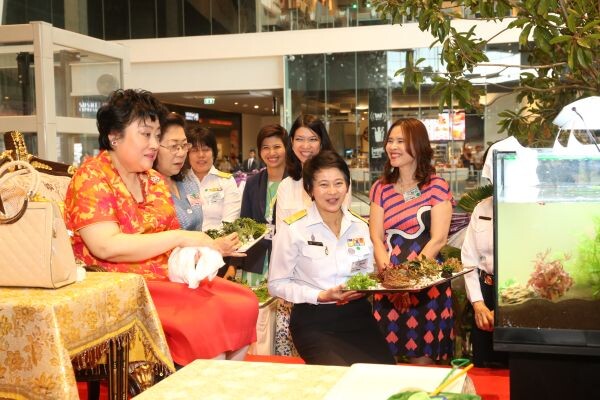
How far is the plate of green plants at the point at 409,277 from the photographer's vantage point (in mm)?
3070

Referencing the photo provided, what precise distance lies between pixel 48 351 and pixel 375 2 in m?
2.81

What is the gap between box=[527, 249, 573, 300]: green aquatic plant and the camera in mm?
1807

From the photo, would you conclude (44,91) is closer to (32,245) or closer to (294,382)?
(32,245)

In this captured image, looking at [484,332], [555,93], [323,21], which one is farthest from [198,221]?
[323,21]

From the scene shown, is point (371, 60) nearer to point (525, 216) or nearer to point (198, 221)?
point (198, 221)

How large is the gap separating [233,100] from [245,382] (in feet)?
65.1

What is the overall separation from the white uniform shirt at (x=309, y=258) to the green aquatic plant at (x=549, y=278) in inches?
61.6

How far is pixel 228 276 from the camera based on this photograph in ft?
15.1

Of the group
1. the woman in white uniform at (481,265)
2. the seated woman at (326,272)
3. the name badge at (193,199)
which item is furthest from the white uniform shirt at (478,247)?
the name badge at (193,199)

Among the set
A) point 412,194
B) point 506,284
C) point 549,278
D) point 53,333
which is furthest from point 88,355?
point 412,194

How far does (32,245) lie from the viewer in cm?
201

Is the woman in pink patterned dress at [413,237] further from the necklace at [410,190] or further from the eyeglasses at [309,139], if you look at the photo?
the eyeglasses at [309,139]

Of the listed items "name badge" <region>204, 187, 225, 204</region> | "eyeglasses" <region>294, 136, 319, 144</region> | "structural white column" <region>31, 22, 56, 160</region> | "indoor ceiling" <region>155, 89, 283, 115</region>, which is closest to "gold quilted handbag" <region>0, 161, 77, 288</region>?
"eyeglasses" <region>294, 136, 319, 144</region>

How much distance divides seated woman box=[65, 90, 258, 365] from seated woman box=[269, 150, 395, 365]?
564 millimetres
